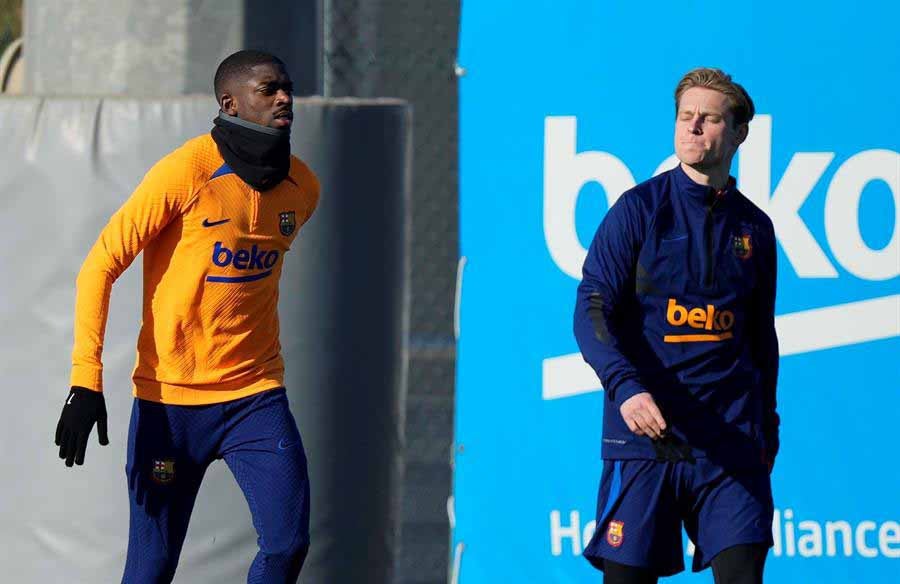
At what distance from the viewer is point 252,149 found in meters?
4.60

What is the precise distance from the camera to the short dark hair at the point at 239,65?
4.63 meters

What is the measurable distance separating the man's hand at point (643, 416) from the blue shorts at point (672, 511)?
0.84ft

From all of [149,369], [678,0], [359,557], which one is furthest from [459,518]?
[678,0]

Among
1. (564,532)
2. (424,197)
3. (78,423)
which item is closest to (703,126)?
(78,423)

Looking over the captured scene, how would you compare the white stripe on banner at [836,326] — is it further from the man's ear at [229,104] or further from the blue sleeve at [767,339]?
the man's ear at [229,104]

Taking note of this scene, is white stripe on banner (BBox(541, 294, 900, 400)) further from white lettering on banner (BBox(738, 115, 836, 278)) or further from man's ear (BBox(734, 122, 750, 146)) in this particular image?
man's ear (BBox(734, 122, 750, 146))

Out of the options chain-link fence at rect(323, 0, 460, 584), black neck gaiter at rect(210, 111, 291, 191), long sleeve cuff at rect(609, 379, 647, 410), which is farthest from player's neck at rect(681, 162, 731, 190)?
chain-link fence at rect(323, 0, 460, 584)

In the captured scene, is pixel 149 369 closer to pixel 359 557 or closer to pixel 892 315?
pixel 359 557

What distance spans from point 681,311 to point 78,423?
158 centimetres

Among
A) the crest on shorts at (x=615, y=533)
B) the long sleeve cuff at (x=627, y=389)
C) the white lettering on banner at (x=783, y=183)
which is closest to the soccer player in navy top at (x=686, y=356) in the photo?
the crest on shorts at (x=615, y=533)

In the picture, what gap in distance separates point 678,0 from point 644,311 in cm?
187

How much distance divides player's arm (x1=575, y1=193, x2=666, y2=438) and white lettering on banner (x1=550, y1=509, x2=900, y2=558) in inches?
65.8

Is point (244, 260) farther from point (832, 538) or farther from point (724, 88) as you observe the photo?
point (832, 538)

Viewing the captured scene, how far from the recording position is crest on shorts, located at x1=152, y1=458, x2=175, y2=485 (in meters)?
4.64
